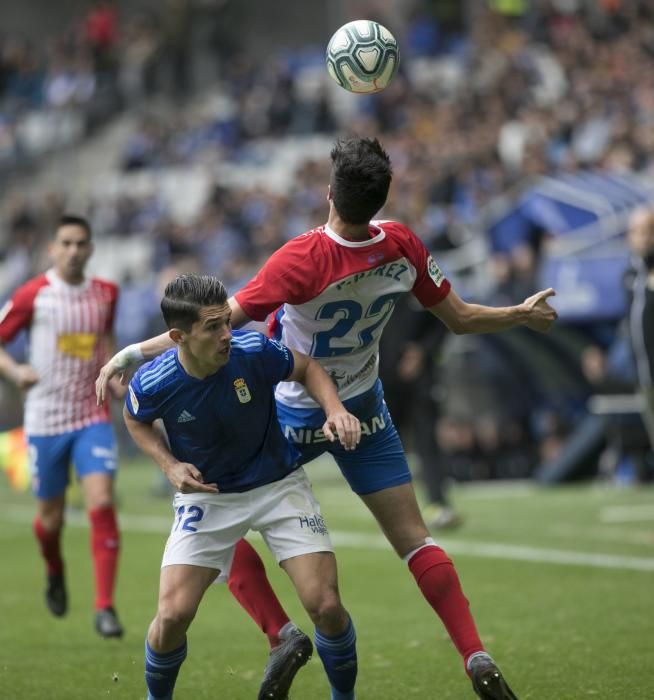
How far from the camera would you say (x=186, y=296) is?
536 cm

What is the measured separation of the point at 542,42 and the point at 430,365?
1427cm

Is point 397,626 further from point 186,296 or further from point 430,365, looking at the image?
point 430,365

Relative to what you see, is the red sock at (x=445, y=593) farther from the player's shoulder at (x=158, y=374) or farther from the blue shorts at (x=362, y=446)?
the player's shoulder at (x=158, y=374)

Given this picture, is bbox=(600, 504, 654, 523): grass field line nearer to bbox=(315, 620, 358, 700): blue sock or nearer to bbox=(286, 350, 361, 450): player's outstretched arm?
bbox=(315, 620, 358, 700): blue sock

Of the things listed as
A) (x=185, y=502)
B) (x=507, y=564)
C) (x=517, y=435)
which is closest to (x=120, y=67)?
(x=517, y=435)

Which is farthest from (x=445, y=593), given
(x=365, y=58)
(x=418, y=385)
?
(x=418, y=385)

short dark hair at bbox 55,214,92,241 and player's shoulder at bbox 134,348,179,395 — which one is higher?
short dark hair at bbox 55,214,92,241

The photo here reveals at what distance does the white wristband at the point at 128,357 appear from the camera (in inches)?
221

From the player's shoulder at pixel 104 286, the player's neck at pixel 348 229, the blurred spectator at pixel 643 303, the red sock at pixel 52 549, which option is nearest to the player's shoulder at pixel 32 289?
the player's shoulder at pixel 104 286

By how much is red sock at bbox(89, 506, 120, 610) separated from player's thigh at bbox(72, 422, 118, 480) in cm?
23

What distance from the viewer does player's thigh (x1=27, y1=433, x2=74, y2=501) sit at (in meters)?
8.45

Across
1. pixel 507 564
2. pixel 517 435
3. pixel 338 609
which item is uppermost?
pixel 338 609

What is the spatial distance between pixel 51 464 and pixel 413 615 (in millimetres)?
2387

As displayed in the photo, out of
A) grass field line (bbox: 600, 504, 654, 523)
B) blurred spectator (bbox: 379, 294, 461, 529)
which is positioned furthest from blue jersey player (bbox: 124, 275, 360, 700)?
grass field line (bbox: 600, 504, 654, 523)
